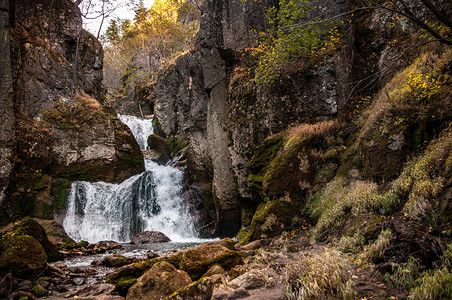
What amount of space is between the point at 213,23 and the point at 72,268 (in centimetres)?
1474

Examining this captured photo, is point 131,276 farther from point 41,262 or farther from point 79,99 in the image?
point 79,99

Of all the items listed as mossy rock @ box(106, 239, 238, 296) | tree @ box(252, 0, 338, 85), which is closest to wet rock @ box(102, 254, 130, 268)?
mossy rock @ box(106, 239, 238, 296)

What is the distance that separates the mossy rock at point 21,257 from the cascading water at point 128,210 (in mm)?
9720

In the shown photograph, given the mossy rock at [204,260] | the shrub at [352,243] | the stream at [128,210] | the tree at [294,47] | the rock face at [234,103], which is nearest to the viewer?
the shrub at [352,243]

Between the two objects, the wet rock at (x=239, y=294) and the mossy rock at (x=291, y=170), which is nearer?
the wet rock at (x=239, y=294)

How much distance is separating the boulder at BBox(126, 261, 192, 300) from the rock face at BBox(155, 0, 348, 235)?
7.97m

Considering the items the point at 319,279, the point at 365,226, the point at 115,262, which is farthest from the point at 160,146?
the point at 319,279

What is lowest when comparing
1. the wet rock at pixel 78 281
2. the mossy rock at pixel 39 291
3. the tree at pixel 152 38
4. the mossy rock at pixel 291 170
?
the wet rock at pixel 78 281

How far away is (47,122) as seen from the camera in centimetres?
1792

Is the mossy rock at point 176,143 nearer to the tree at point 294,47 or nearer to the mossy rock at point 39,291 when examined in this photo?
the tree at point 294,47

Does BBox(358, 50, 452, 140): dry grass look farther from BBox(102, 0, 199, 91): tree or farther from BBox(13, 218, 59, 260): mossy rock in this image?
BBox(102, 0, 199, 91): tree

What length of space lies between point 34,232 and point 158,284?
250 inches

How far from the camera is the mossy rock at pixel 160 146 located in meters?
26.3

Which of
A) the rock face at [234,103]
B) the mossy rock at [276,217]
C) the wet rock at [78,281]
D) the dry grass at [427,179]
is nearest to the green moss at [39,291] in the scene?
the wet rock at [78,281]
